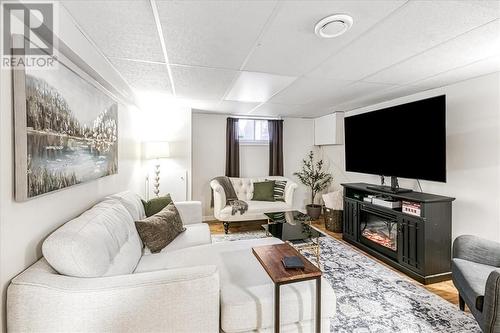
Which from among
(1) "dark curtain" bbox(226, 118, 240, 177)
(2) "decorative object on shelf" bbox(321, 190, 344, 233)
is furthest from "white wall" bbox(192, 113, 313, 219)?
(2) "decorative object on shelf" bbox(321, 190, 344, 233)

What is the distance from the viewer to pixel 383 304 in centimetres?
202

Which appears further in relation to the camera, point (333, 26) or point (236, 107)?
point (236, 107)

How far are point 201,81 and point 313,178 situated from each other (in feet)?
10.8

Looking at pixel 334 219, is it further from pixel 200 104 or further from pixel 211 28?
pixel 211 28

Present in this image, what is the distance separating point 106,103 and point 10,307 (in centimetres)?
188

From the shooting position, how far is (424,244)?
2414 millimetres

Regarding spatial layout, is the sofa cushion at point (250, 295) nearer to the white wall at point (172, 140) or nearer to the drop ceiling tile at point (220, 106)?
the white wall at point (172, 140)

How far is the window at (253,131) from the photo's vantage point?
4.93 m

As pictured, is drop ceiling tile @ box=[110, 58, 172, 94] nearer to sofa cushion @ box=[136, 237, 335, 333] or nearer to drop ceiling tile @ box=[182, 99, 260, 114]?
drop ceiling tile @ box=[182, 99, 260, 114]

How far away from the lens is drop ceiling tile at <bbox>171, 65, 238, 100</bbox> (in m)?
2.30

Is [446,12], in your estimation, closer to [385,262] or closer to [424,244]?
[424,244]

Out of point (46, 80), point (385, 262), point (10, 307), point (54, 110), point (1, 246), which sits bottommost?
point (385, 262)

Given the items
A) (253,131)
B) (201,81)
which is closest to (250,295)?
(201,81)

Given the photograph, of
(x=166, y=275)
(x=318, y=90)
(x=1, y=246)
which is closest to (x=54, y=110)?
(x=1, y=246)
